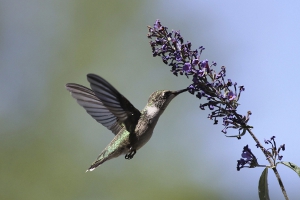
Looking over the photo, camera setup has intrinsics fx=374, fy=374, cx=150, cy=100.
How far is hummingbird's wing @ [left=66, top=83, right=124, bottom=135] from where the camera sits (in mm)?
2521

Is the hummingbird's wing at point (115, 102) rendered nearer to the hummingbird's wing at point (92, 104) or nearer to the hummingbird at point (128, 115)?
the hummingbird at point (128, 115)

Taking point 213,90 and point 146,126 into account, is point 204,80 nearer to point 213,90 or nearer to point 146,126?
point 213,90

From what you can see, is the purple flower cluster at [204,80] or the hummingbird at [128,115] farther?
the hummingbird at [128,115]

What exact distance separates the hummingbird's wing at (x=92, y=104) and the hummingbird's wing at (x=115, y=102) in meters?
0.13

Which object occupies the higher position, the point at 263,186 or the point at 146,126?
the point at 146,126

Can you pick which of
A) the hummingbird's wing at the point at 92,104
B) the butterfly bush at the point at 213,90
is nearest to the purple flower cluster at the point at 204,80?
the butterfly bush at the point at 213,90

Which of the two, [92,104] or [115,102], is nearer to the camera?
[115,102]

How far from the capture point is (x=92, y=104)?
2.64 metres

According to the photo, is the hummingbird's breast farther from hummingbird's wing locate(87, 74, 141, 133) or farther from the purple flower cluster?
the purple flower cluster

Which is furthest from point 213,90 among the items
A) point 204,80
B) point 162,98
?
point 162,98

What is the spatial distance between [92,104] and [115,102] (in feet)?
0.78

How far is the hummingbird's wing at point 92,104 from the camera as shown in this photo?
8.27 ft

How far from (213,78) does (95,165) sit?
3.81 ft

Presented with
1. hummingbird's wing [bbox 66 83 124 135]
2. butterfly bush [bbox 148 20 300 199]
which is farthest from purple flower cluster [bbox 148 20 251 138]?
hummingbird's wing [bbox 66 83 124 135]
